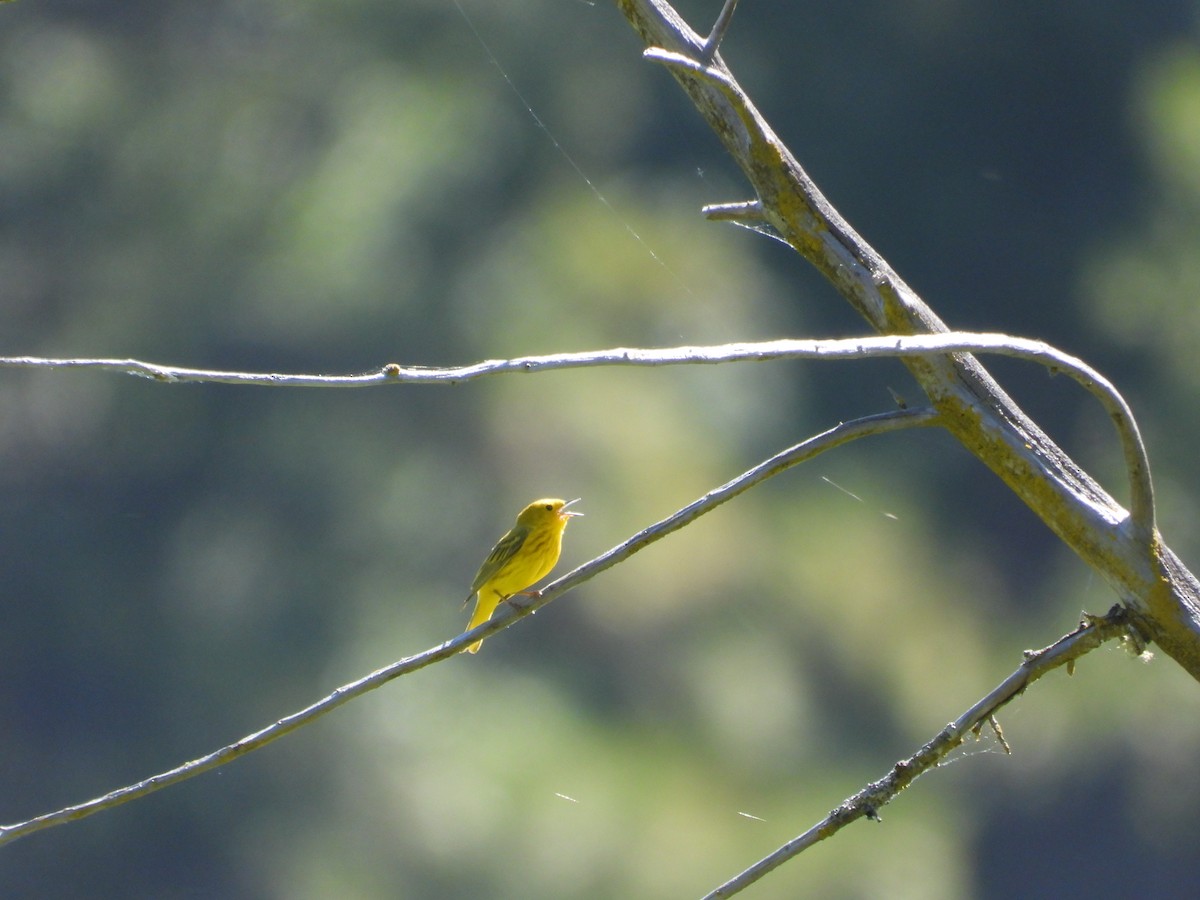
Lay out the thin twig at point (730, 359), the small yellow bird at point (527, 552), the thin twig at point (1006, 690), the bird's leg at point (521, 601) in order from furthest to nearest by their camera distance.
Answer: the small yellow bird at point (527, 552) < the bird's leg at point (521, 601) < the thin twig at point (1006, 690) < the thin twig at point (730, 359)

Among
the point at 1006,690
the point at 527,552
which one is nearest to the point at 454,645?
the point at 1006,690

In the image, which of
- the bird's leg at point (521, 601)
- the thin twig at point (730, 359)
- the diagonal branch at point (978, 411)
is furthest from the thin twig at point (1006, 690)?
the bird's leg at point (521, 601)

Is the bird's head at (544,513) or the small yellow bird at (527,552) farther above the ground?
the bird's head at (544,513)

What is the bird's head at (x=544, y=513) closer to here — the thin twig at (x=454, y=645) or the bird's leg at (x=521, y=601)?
the bird's leg at (x=521, y=601)

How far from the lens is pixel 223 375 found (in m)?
1.65

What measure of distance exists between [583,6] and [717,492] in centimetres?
638

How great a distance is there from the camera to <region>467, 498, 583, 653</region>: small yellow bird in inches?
150

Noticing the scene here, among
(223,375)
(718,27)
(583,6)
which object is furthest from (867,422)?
(583,6)

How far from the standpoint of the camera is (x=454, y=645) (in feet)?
6.16

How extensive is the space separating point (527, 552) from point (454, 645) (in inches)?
75.7

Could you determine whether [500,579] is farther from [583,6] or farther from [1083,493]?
[583,6]

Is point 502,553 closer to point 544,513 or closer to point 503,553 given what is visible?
point 503,553

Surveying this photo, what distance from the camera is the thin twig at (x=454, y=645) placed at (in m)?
1.76

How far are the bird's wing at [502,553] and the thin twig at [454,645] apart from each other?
189 cm
